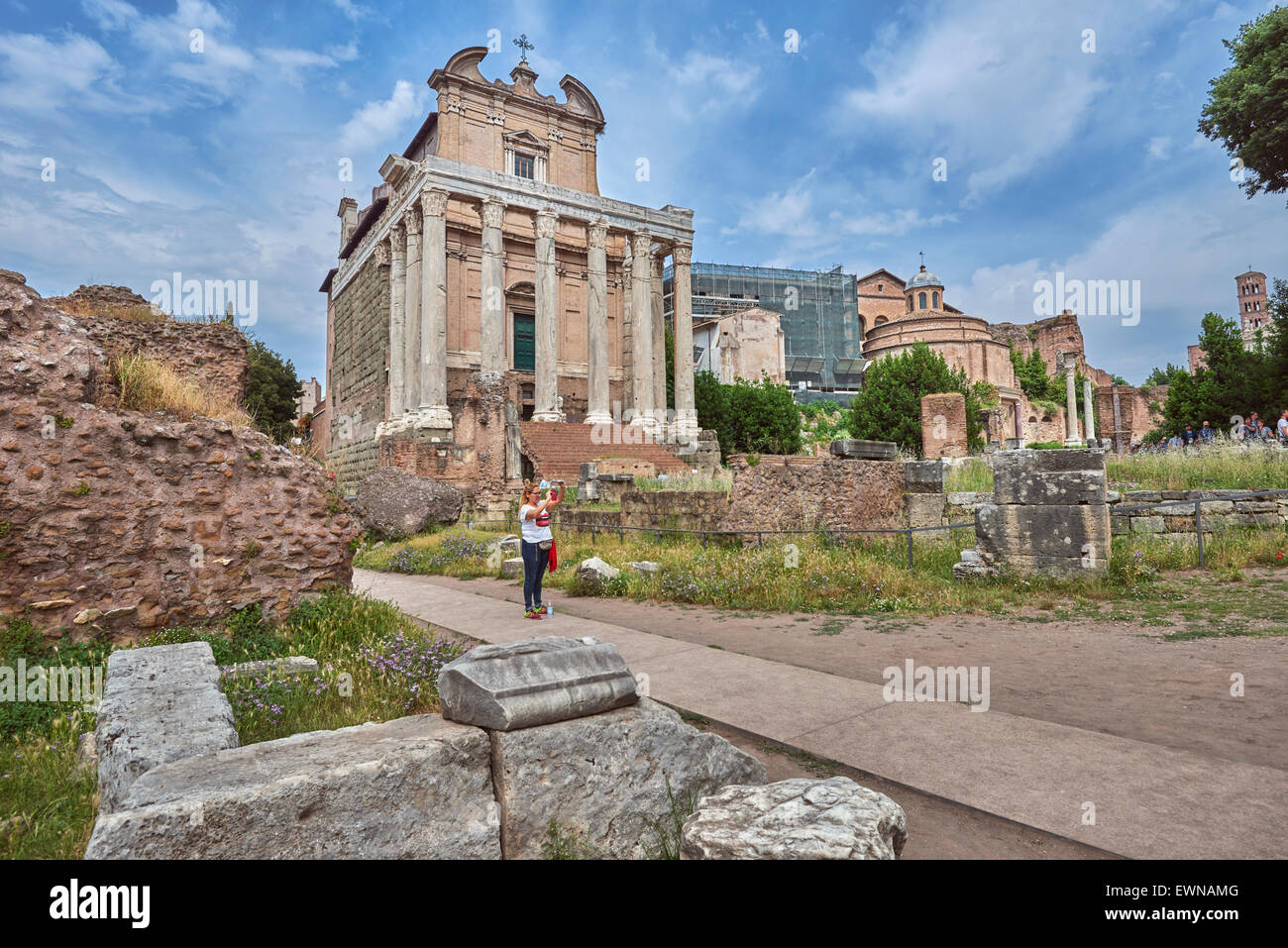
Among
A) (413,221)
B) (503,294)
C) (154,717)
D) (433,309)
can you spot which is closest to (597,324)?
(503,294)

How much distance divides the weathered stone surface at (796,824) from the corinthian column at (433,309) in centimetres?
2471

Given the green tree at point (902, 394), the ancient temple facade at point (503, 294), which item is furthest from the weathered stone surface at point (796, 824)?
the green tree at point (902, 394)

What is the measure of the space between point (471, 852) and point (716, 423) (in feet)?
108

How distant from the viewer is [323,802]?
6.91 feet

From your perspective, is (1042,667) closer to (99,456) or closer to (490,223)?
(99,456)

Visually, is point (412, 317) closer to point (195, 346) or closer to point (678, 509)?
point (195, 346)

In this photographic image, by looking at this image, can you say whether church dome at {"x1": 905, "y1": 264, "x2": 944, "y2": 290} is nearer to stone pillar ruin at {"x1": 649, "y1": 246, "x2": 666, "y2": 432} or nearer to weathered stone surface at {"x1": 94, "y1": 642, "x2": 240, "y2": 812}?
stone pillar ruin at {"x1": 649, "y1": 246, "x2": 666, "y2": 432}

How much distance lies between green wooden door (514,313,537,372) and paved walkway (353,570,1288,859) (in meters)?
28.7

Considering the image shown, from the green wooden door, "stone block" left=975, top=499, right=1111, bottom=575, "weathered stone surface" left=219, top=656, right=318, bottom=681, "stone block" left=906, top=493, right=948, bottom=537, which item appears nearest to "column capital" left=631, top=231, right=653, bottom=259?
the green wooden door

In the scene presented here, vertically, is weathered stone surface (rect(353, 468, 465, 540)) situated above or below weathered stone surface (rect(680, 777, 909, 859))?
above

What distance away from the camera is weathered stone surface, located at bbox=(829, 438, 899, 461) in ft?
40.2

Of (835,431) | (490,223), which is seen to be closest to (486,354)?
(490,223)

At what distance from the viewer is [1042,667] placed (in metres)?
5.27

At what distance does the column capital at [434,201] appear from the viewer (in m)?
26.1
